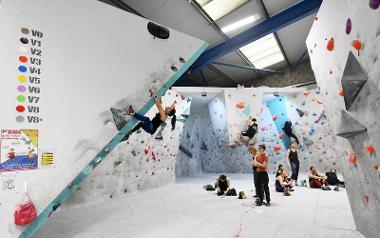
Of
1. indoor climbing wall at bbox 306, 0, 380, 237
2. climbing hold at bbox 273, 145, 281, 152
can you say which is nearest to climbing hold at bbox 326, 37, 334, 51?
indoor climbing wall at bbox 306, 0, 380, 237

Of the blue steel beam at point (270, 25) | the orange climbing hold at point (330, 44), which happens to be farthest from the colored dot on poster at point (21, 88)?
the blue steel beam at point (270, 25)

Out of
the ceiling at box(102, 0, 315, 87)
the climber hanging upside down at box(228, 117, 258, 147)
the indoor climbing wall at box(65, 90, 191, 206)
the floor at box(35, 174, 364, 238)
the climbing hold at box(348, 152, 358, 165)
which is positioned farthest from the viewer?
the climber hanging upside down at box(228, 117, 258, 147)

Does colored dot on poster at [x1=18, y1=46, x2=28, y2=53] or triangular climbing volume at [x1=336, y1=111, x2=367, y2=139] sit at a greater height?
colored dot on poster at [x1=18, y1=46, x2=28, y2=53]

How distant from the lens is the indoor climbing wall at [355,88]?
172 cm

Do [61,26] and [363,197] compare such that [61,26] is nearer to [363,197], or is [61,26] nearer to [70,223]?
[70,223]

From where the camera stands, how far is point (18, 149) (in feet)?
7.11

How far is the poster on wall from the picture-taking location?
2.10m

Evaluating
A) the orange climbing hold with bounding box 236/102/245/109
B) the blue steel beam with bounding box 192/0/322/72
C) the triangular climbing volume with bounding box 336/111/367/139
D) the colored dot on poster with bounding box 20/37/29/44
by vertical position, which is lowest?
the triangular climbing volume with bounding box 336/111/367/139

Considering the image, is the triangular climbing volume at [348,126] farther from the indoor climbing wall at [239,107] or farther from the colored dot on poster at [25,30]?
the indoor climbing wall at [239,107]

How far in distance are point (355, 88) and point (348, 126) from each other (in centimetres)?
44

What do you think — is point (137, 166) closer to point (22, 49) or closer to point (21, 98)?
point (21, 98)

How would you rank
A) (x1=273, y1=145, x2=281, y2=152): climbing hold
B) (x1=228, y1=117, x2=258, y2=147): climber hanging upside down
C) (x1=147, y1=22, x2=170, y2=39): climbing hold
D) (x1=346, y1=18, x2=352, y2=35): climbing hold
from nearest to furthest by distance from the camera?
(x1=346, y1=18, x2=352, y2=35): climbing hold, (x1=147, y1=22, x2=170, y2=39): climbing hold, (x1=228, y1=117, x2=258, y2=147): climber hanging upside down, (x1=273, y1=145, x2=281, y2=152): climbing hold

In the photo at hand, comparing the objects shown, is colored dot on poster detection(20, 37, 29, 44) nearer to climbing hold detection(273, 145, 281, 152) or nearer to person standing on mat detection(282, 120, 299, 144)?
person standing on mat detection(282, 120, 299, 144)

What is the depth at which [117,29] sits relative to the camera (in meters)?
2.88
